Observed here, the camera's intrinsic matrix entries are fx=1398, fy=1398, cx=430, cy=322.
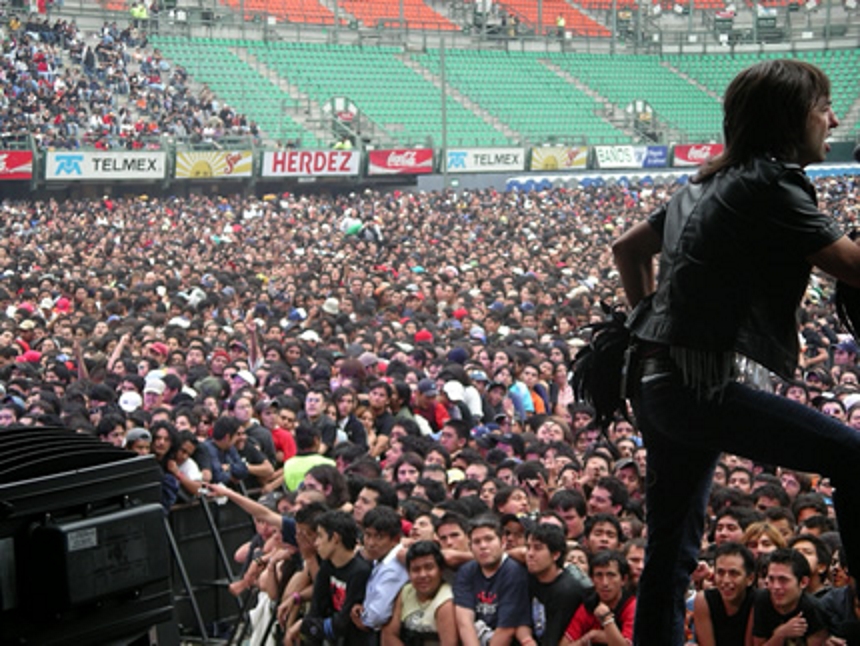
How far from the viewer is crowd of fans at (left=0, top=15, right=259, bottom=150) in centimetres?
3522

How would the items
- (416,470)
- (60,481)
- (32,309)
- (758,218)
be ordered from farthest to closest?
1. (32,309)
2. (416,470)
3. (758,218)
4. (60,481)

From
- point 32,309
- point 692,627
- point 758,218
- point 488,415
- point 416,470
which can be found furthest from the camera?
point 32,309

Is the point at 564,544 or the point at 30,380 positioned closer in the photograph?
the point at 564,544

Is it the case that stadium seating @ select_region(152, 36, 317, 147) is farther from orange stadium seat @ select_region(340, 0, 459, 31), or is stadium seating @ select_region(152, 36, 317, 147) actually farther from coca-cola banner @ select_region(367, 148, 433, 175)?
orange stadium seat @ select_region(340, 0, 459, 31)

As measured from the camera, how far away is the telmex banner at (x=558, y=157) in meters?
43.4

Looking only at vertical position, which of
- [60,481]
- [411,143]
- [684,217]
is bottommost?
[411,143]

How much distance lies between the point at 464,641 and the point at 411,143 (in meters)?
38.2

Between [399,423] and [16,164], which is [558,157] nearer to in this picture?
[16,164]

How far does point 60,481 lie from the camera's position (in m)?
2.20

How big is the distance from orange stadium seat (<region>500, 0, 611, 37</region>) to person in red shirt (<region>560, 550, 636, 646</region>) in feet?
164

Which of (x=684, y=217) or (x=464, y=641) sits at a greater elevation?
(x=684, y=217)

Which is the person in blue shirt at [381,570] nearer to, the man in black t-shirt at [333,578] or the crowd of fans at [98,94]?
the man in black t-shirt at [333,578]

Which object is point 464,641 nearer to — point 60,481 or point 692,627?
point 692,627

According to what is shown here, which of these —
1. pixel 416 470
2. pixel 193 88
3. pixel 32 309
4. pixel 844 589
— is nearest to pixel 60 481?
pixel 844 589
